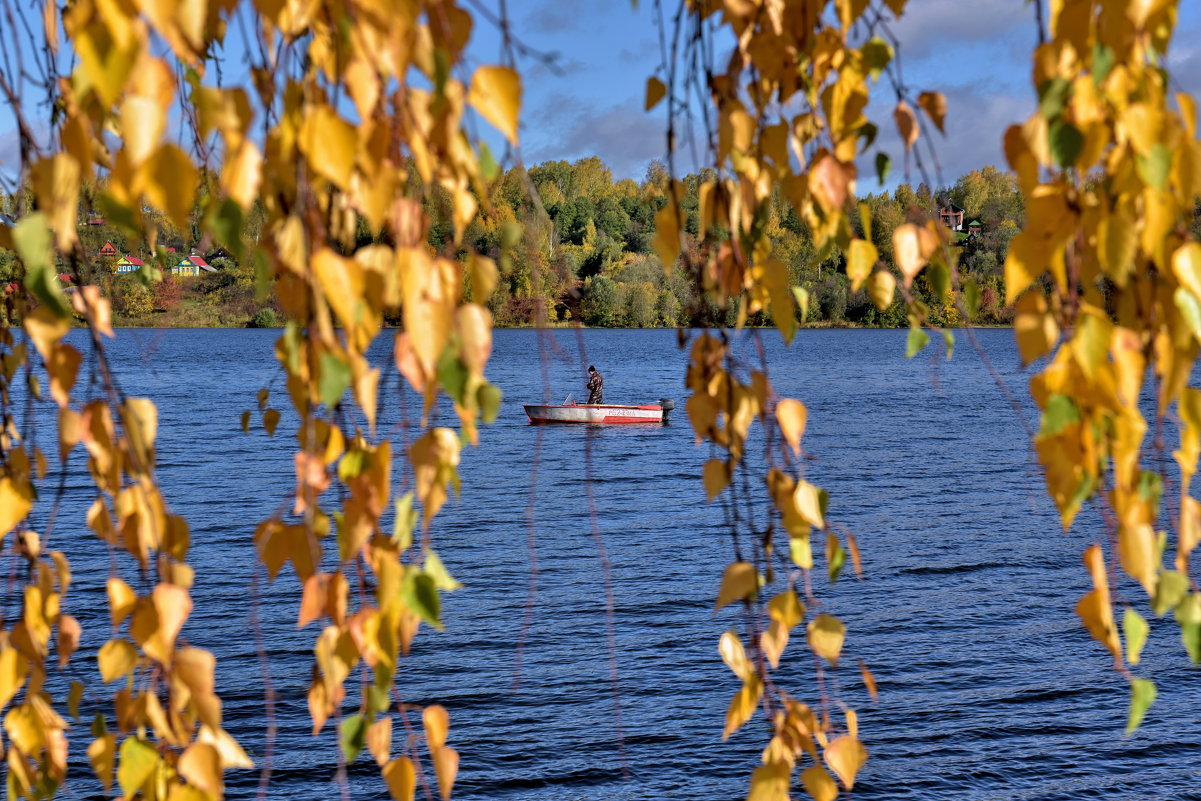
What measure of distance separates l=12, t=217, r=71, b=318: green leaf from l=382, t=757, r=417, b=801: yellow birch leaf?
0.70 metres

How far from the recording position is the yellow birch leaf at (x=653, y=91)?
1621 millimetres

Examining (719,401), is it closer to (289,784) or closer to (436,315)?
(436,315)

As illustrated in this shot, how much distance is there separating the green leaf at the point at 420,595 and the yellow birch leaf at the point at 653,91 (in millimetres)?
768

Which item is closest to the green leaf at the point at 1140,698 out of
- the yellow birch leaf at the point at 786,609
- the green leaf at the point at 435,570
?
the yellow birch leaf at the point at 786,609

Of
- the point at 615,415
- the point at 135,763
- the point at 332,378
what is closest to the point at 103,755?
the point at 135,763

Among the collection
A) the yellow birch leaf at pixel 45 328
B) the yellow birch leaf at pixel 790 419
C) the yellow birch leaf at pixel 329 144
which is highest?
the yellow birch leaf at pixel 329 144

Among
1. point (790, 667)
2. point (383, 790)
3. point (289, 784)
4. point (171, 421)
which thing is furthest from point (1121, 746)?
point (171, 421)

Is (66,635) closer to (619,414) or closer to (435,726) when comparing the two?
(435,726)

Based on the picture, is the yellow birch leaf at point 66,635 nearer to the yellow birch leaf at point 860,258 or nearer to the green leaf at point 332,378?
the green leaf at point 332,378

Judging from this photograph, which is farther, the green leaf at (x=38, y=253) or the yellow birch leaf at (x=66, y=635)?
the yellow birch leaf at (x=66, y=635)

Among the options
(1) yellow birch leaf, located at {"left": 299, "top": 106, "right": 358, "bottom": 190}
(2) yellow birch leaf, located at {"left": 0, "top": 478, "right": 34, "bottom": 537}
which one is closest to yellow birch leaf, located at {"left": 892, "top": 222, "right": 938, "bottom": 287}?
(1) yellow birch leaf, located at {"left": 299, "top": 106, "right": 358, "bottom": 190}

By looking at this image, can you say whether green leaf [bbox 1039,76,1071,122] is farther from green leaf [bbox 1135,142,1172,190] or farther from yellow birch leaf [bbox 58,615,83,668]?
yellow birch leaf [bbox 58,615,83,668]

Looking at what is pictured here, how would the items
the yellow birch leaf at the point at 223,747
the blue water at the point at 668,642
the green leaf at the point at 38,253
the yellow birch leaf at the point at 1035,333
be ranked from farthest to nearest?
the blue water at the point at 668,642 < the yellow birch leaf at the point at 223,747 < the yellow birch leaf at the point at 1035,333 < the green leaf at the point at 38,253

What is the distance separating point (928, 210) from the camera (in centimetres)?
178
